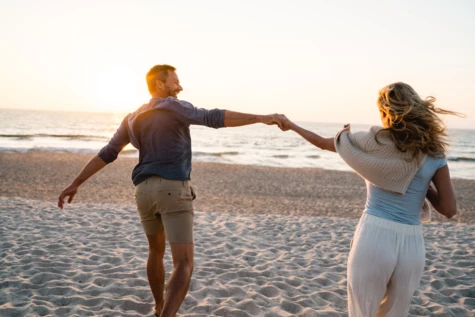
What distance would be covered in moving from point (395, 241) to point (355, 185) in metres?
14.9

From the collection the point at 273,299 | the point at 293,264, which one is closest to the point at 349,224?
the point at 293,264

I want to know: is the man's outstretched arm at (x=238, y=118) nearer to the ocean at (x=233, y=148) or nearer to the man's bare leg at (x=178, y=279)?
the man's bare leg at (x=178, y=279)

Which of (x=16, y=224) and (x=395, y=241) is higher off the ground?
(x=395, y=241)

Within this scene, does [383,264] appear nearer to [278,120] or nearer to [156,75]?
[278,120]

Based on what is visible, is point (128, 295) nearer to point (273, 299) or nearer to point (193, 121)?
point (273, 299)

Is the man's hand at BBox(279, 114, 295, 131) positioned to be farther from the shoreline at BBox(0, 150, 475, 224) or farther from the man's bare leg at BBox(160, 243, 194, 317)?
the shoreline at BBox(0, 150, 475, 224)

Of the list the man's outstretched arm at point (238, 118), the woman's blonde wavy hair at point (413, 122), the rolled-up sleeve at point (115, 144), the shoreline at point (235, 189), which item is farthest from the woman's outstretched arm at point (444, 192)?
the shoreline at point (235, 189)

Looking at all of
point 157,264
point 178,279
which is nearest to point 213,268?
point 157,264

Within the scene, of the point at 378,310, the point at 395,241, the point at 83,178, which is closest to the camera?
the point at 395,241

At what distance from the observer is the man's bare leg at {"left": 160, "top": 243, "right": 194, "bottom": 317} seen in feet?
9.99

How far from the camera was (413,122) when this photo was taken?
2.22 meters

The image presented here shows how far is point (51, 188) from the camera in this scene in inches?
512

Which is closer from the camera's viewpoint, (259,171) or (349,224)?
(349,224)

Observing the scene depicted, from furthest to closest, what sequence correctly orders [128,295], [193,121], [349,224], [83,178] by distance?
1. [349,224]
2. [128,295]
3. [83,178]
4. [193,121]
